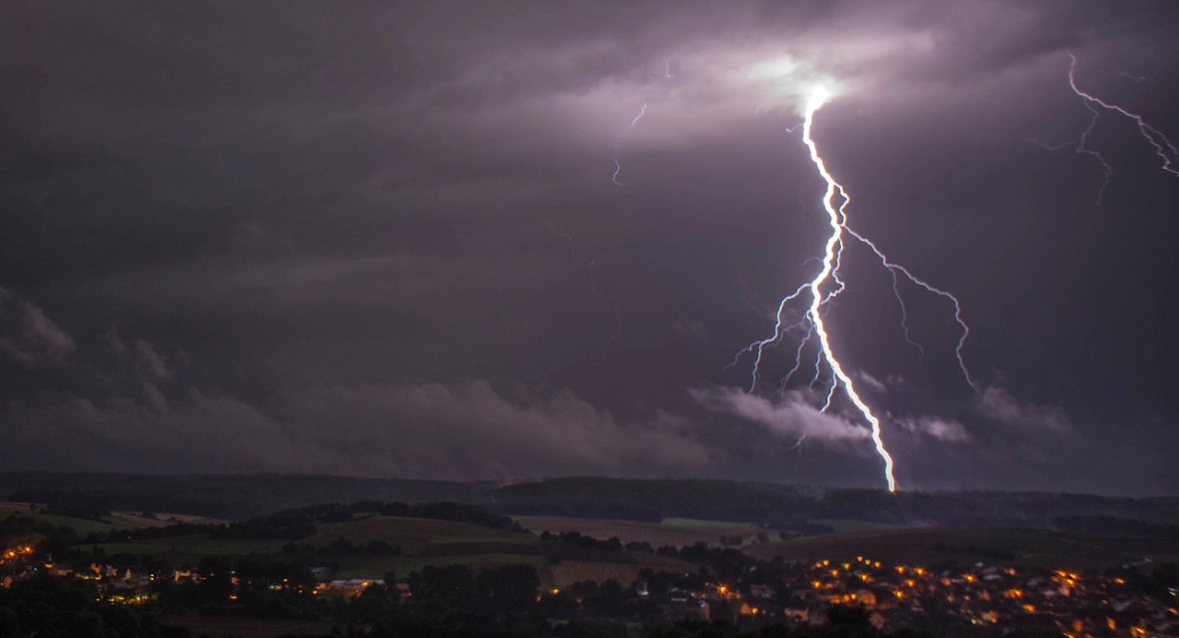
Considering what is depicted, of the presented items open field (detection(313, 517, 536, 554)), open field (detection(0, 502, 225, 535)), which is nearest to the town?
open field (detection(313, 517, 536, 554))

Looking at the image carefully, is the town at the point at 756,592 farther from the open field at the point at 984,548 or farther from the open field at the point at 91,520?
the open field at the point at 91,520

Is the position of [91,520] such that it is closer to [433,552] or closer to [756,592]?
[433,552]

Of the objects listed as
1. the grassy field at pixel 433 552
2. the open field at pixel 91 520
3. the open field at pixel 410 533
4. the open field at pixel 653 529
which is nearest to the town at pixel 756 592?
the grassy field at pixel 433 552

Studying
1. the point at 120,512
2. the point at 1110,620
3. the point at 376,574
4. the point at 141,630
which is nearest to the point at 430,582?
the point at 376,574

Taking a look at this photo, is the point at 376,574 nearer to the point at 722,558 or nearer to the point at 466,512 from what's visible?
the point at 722,558

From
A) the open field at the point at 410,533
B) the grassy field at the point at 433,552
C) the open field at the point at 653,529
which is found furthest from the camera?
the open field at the point at 653,529

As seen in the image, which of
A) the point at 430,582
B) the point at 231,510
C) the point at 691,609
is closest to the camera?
the point at 691,609

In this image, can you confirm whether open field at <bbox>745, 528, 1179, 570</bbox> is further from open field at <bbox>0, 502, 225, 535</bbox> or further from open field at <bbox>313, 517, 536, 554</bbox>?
open field at <bbox>0, 502, 225, 535</bbox>

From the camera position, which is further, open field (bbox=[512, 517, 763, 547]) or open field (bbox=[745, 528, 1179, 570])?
open field (bbox=[512, 517, 763, 547])
